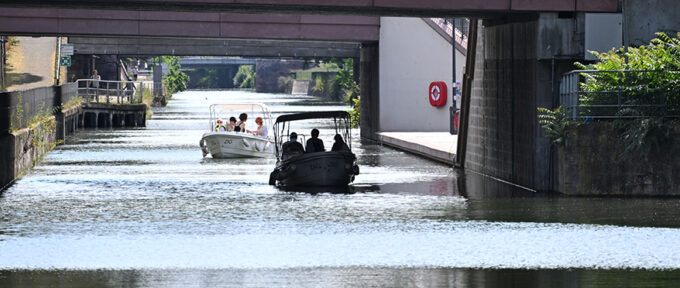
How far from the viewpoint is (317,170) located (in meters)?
26.7

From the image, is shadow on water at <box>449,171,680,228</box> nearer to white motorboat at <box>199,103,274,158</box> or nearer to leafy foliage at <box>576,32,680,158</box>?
leafy foliage at <box>576,32,680,158</box>

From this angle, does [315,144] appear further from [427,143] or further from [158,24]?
[158,24]

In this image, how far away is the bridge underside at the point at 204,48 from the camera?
66625mm

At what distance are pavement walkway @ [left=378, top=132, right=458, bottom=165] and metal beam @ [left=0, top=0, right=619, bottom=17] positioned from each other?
7.75 meters

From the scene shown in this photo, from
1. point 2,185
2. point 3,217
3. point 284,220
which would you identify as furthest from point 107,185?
point 284,220

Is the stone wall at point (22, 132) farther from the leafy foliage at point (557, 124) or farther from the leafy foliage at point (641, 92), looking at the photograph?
the leafy foliage at point (641, 92)

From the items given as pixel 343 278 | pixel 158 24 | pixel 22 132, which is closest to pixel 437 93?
pixel 158 24

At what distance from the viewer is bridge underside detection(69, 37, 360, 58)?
66.6 meters

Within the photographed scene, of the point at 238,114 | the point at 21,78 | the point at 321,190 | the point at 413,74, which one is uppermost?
the point at 21,78

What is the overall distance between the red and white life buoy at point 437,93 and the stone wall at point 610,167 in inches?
859

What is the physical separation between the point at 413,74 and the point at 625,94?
22473mm

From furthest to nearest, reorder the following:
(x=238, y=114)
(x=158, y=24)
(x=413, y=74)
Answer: (x=238, y=114) < (x=413, y=74) < (x=158, y=24)

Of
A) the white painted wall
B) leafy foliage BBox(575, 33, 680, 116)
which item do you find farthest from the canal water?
the white painted wall

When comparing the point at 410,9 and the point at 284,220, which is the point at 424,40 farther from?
the point at 284,220
